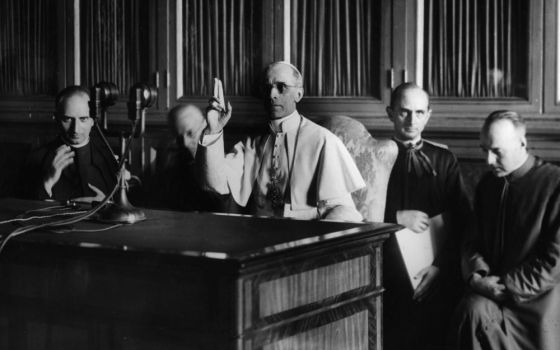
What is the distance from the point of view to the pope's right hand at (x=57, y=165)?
5280 millimetres

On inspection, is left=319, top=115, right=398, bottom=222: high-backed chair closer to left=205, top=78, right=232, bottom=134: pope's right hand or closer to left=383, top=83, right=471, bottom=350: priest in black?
left=383, top=83, right=471, bottom=350: priest in black

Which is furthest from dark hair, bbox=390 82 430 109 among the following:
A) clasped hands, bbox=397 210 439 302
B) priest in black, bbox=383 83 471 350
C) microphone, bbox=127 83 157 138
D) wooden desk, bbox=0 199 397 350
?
microphone, bbox=127 83 157 138

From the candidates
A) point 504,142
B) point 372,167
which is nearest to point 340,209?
point 372,167

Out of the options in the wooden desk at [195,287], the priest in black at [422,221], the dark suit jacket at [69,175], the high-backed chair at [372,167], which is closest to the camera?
the wooden desk at [195,287]

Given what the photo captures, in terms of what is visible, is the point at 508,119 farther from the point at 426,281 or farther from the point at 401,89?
the point at 426,281

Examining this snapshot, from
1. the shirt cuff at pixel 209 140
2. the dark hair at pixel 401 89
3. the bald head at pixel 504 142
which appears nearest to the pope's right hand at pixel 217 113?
the shirt cuff at pixel 209 140

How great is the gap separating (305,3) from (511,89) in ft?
4.76

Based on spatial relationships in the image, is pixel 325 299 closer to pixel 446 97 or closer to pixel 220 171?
pixel 220 171

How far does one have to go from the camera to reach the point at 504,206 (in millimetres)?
3994

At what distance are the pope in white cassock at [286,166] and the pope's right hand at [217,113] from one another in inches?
2.8

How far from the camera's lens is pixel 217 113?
13.7 feet

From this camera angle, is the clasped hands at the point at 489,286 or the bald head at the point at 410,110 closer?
the clasped hands at the point at 489,286

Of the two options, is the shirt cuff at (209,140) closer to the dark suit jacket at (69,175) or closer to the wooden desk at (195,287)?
Answer: the dark suit jacket at (69,175)

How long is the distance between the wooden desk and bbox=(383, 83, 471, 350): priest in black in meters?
1.59
